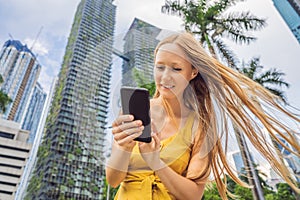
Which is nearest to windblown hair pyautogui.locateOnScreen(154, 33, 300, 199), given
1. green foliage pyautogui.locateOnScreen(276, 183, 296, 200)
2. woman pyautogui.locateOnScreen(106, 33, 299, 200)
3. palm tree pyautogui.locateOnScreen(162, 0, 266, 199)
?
woman pyautogui.locateOnScreen(106, 33, 299, 200)

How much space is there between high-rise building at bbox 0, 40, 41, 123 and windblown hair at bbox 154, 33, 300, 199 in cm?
6230

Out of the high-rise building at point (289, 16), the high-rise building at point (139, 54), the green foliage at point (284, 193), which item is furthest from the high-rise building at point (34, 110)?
the high-rise building at point (139, 54)

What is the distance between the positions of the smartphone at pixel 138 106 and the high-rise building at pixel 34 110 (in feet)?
265

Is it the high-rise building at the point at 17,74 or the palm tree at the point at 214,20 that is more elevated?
the high-rise building at the point at 17,74

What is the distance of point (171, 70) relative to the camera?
79 centimetres

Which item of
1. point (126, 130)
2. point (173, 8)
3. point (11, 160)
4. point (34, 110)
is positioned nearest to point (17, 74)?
point (34, 110)

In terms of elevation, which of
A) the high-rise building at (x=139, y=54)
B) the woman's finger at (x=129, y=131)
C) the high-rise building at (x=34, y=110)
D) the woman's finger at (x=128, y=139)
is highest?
the high-rise building at (x=34, y=110)

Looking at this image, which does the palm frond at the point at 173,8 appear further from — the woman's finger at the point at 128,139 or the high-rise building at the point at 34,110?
the high-rise building at the point at 34,110

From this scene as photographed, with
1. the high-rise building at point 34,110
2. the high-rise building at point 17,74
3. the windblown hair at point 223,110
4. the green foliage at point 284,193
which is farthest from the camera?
the high-rise building at point 34,110

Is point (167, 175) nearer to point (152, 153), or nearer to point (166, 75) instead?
point (152, 153)

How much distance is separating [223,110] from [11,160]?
162ft

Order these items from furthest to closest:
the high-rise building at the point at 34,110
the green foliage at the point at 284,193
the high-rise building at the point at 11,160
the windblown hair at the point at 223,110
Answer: the high-rise building at the point at 34,110
the high-rise building at the point at 11,160
the green foliage at the point at 284,193
the windblown hair at the point at 223,110

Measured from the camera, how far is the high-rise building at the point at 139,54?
3.06 ft

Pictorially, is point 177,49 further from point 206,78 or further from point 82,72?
point 82,72
